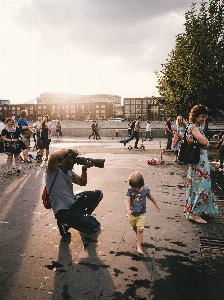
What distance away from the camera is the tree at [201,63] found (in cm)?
1814

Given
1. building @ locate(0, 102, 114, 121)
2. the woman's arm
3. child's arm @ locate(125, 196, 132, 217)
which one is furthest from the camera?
building @ locate(0, 102, 114, 121)

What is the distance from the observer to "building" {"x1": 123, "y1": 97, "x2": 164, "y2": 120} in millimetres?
130337

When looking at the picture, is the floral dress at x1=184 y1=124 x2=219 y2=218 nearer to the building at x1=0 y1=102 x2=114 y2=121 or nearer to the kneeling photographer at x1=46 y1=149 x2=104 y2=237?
the kneeling photographer at x1=46 y1=149 x2=104 y2=237

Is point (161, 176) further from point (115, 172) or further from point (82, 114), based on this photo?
point (82, 114)

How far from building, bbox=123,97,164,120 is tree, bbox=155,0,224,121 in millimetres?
109496

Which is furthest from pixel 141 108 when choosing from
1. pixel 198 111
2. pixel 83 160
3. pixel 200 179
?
pixel 83 160

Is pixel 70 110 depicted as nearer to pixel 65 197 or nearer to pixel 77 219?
pixel 65 197

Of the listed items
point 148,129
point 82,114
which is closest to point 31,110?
point 82,114

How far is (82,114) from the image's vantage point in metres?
135

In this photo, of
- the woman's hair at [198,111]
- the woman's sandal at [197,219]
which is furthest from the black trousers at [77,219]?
the woman's hair at [198,111]

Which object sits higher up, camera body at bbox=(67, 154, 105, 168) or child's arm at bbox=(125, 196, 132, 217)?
camera body at bbox=(67, 154, 105, 168)

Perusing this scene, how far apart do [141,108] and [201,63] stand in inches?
4598

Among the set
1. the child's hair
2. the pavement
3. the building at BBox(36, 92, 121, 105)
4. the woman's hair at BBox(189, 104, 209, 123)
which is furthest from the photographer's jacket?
the building at BBox(36, 92, 121, 105)

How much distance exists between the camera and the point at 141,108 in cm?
13362
